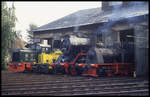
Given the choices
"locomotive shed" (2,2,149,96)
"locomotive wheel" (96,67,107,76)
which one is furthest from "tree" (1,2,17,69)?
"locomotive wheel" (96,67,107,76)

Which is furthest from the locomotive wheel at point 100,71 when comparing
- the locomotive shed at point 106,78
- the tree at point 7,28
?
the tree at point 7,28

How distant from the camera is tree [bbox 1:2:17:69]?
2003cm

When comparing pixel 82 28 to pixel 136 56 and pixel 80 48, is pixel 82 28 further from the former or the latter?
pixel 136 56

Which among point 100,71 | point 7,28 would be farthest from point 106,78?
point 7,28

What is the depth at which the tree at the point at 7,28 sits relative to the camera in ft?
65.7

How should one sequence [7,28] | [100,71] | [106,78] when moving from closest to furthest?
[106,78] < [100,71] < [7,28]

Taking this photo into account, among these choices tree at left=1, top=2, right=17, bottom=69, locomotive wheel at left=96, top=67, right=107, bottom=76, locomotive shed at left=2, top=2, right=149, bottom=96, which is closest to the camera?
locomotive shed at left=2, top=2, right=149, bottom=96

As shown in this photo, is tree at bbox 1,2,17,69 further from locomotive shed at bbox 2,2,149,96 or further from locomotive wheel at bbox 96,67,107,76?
locomotive wheel at bbox 96,67,107,76

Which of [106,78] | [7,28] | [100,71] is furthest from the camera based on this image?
[7,28]

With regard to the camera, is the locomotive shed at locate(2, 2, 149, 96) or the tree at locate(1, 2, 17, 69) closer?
the locomotive shed at locate(2, 2, 149, 96)

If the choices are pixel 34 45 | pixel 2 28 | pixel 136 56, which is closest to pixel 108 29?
pixel 136 56

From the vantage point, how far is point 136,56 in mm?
12188

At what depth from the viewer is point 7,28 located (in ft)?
66.4

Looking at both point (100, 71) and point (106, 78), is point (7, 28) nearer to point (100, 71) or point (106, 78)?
point (100, 71)
